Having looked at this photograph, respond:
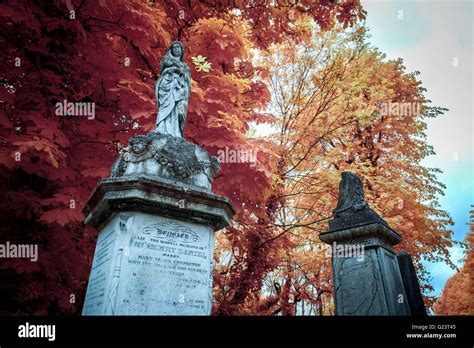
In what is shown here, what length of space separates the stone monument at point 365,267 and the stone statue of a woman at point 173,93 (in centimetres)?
320

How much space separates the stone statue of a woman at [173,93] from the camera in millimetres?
4506

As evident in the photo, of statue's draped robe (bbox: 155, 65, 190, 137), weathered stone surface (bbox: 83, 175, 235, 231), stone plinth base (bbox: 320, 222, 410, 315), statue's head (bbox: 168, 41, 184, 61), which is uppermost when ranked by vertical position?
statue's head (bbox: 168, 41, 184, 61)

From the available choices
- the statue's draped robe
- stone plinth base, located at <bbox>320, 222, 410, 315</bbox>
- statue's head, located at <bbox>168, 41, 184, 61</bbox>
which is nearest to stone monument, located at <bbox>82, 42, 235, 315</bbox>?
the statue's draped robe

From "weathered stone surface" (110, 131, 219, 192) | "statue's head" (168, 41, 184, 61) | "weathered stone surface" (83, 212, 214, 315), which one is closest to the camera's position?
"weathered stone surface" (83, 212, 214, 315)

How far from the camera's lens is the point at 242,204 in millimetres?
6738

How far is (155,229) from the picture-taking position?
348 centimetres

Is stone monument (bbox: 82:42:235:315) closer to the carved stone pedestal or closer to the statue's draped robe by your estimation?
the carved stone pedestal

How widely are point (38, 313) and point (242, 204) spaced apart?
4.08 m

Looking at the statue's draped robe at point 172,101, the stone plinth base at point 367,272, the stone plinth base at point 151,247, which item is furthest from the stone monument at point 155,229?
the stone plinth base at point 367,272

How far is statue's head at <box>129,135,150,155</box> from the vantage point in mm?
3819

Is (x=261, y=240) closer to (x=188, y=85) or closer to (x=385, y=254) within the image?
(x=385, y=254)

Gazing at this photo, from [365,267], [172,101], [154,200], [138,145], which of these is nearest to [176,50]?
[172,101]

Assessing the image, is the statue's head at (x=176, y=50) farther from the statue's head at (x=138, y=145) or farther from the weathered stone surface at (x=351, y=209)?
the weathered stone surface at (x=351, y=209)

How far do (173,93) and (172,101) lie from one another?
168 mm
